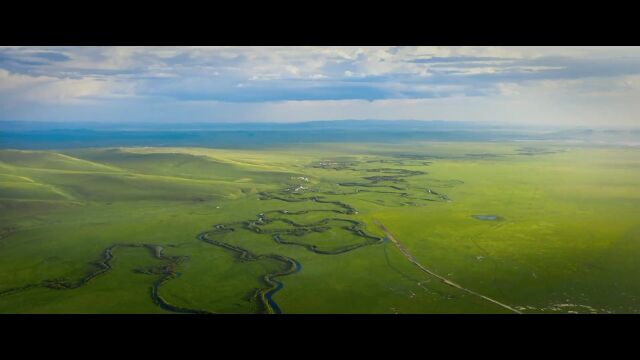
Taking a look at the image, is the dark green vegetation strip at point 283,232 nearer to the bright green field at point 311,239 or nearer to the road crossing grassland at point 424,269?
the bright green field at point 311,239

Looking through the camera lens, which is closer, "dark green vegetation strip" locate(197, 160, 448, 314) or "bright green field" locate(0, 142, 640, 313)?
"bright green field" locate(0, 142, 640, 313)

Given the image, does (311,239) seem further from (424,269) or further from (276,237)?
(424,269)

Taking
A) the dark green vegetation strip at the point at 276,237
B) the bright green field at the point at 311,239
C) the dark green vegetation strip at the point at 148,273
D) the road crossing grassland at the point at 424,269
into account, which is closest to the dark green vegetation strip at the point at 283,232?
the dark green vegetation strip at the point at 276,237

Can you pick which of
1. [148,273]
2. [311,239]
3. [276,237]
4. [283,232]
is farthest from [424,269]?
Result: [148,273]

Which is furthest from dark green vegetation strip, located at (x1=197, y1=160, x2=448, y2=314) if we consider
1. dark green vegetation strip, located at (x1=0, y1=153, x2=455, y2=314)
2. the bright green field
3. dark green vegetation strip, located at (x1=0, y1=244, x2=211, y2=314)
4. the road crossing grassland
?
dark green vegetation strip, located at (x1=0, y1=244, x2=211, y2=314)

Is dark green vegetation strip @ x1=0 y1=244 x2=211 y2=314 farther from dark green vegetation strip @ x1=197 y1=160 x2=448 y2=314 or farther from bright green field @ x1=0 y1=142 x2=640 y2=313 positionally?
dark green vegetation strip @ x1=197 y1=160 x2=448 y2=314

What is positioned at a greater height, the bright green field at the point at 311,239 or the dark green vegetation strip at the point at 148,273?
the bright green field at the point at 311,239

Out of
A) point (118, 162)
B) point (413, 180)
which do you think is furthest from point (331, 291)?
point (118, 162)

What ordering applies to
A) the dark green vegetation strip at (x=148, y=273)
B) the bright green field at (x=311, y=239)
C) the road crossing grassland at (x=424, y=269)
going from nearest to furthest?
the road crossing grassland at (x=424, y=269) < the dark green vegetation strip at (x=148, y=273) < the bright green field at (x=311, y=239)
